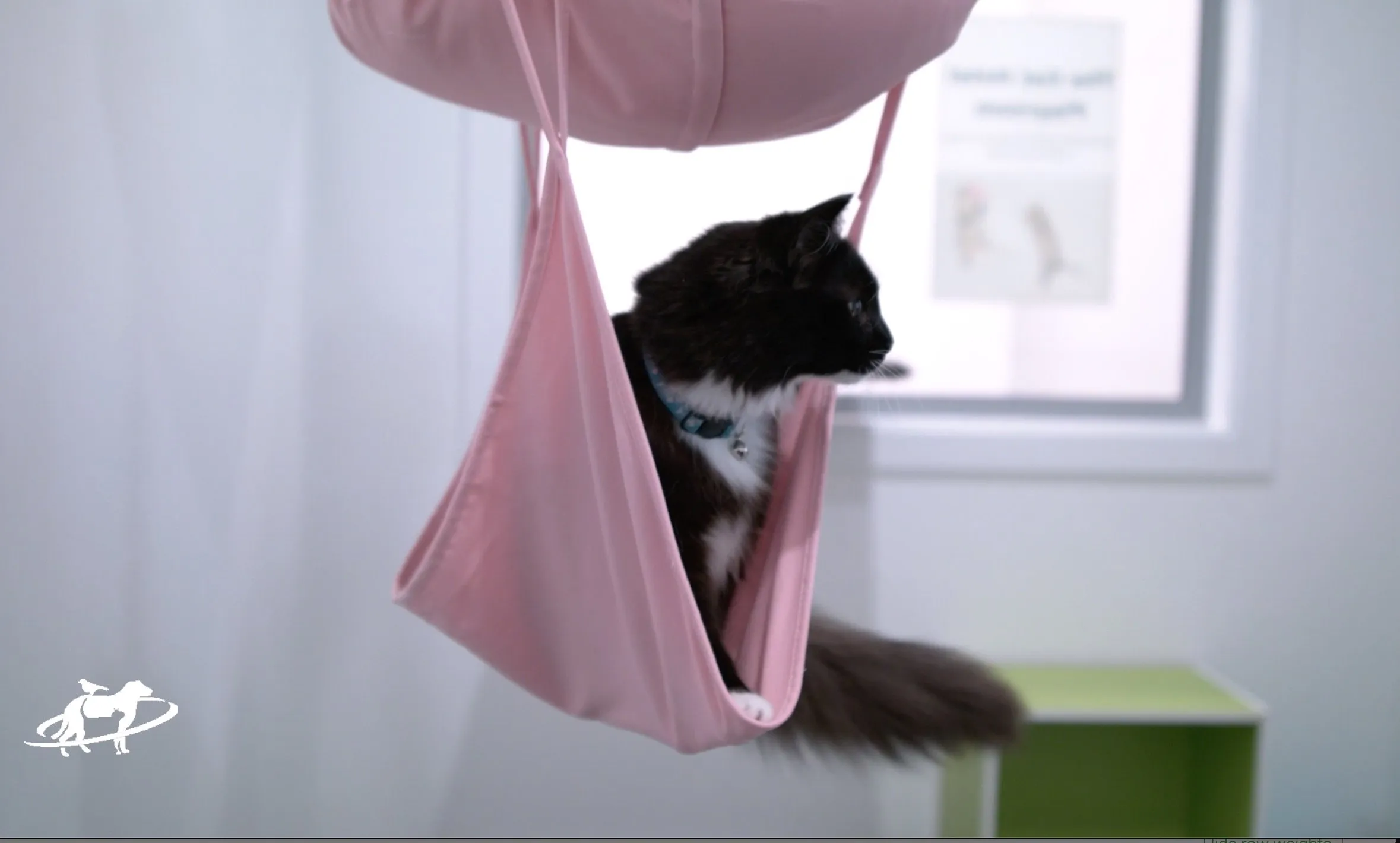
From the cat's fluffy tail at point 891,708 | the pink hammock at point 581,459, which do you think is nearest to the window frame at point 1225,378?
the cat's fluffy tail at point 891,708

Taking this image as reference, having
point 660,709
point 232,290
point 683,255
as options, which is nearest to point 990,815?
point 660,709

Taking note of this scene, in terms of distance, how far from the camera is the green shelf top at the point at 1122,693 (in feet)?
4.01

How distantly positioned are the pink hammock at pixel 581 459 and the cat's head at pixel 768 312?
0.11 m

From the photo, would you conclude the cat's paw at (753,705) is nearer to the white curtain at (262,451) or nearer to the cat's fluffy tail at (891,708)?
the cat's fluffy tail at (891,708)

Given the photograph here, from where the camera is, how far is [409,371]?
4.41 feet

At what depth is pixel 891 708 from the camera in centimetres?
96

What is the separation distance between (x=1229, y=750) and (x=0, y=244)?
182 cm

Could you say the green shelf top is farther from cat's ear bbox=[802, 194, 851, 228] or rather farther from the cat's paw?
cat's ear bbox=[802, 194, 851, 228]

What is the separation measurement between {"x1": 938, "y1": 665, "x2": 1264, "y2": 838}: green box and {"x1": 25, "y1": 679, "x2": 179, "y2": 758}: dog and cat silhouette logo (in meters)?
1.19

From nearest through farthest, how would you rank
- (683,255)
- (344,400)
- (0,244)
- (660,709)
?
(660,709)
(683,255)
(0,244)
(344,400)

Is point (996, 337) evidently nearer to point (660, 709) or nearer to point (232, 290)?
point (660, 709)

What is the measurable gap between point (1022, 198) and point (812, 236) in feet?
2.77

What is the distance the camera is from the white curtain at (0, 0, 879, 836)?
1.09 m

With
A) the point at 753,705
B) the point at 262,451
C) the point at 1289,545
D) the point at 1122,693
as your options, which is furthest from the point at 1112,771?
the point at 262,451
